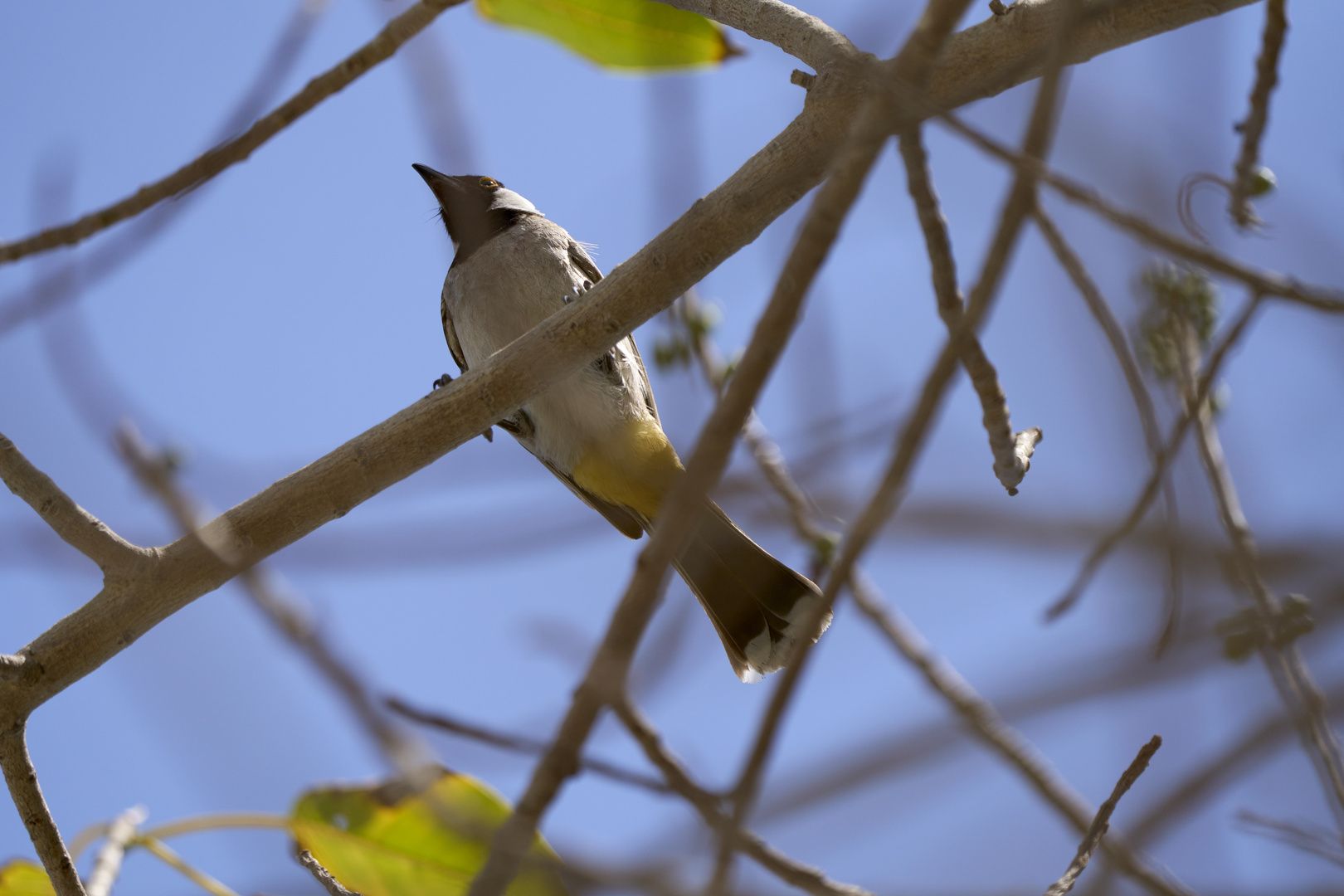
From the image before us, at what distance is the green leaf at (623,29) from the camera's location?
2961mm

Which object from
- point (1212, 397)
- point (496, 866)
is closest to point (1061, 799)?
point (1212, 397)

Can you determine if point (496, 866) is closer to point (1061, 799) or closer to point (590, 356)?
point (590, 356)

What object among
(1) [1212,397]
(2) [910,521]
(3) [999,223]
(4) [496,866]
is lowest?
(4) [496,866]

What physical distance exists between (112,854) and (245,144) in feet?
6.29

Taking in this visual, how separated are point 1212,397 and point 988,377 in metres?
1.30

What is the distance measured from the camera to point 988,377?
1963 millimetres

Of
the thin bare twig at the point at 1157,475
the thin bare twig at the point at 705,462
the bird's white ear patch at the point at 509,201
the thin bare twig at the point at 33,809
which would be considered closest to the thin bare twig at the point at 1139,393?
the thin bare twig at the point at 1157,475

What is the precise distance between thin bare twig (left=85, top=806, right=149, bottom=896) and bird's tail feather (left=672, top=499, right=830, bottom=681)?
176 centimetres

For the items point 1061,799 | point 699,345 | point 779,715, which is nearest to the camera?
point 779,715

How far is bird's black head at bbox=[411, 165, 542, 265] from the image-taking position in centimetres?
452

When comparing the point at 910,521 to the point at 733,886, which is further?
the point at 910,521

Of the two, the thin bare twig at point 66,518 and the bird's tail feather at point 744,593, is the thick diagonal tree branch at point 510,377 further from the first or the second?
the bird's tail feather at point 744,593

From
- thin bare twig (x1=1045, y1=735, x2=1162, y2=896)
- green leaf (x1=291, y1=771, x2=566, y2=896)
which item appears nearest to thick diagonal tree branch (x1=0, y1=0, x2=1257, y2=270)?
thin bare twig (x1=1045, y1=735, x2=1162, y2=896)

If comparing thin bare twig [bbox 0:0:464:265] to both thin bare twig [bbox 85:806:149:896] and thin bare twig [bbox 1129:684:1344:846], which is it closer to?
thin bare twig [bbox 85:806:149:896]
